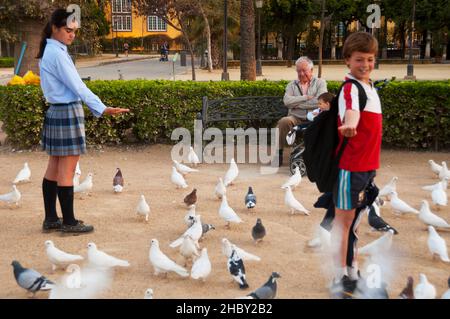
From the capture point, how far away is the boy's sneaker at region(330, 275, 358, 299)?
13.6 feet

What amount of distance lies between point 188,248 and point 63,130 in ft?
5.59

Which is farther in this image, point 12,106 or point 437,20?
point 437,20

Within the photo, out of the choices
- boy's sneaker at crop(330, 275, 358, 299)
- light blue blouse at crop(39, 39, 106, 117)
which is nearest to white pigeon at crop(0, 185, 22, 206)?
light blue blouse at crop(39, 39, 106, 117)

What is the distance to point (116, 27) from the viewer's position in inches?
2788

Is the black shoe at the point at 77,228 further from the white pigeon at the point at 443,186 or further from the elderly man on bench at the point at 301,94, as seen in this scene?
the white pigeon at the point at 443,186

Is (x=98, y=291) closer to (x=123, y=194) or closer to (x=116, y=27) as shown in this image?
(x=123, y=194)

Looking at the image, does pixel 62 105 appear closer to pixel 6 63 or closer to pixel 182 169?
pixel 182 169

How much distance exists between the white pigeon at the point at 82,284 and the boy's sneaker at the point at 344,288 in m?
1.66

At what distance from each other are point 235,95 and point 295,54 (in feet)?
142

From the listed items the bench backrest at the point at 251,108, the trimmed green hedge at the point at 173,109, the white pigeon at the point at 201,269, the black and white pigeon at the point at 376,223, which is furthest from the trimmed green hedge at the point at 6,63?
the white pigeon at the point at 201,269

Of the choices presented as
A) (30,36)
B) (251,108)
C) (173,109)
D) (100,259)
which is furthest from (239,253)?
(30,36)

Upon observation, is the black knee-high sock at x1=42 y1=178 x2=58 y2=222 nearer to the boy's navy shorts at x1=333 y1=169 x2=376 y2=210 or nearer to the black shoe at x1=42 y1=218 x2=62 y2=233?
the black shoe at x1=42 y1=218 x2=62 y2=233

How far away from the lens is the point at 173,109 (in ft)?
33.8
